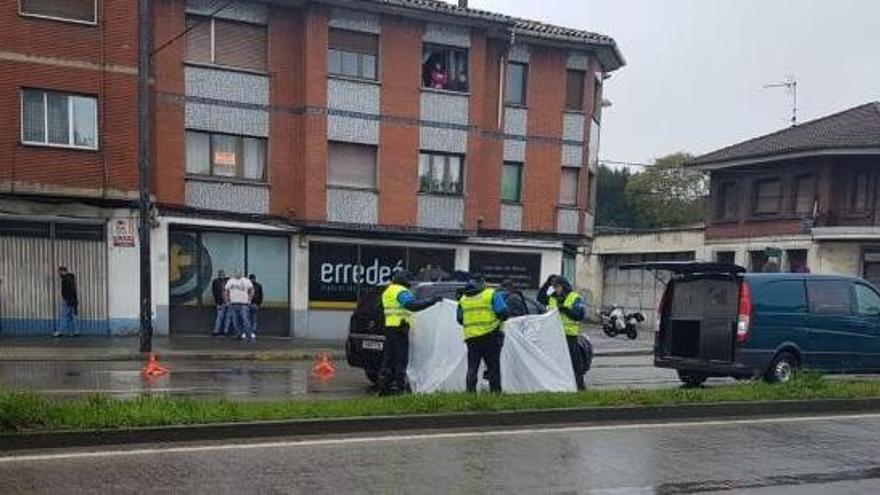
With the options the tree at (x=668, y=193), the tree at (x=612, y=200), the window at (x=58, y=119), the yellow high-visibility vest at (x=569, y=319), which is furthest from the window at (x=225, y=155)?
the tree at (x=612, y=200)

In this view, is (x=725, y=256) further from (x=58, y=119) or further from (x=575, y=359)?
(x=575, y=359)

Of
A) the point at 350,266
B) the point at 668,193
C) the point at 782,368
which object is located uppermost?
the point at 668,193

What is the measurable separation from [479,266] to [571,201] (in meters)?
3.86

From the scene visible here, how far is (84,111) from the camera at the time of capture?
21.7 meters

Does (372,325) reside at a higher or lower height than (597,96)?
lower

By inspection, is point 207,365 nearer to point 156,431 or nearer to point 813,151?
point 156,431

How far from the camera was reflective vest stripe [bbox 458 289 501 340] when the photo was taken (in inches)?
435

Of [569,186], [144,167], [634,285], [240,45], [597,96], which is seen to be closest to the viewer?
[144,167]

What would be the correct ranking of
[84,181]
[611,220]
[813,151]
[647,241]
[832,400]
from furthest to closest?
1. [611,220]
2. [647,241]
3. [813,151]
4. [84,181]
5. [832,400]

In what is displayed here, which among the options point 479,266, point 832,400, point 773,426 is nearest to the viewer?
point 773,426

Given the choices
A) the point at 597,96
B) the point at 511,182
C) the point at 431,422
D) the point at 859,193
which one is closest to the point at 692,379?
the point at 431,422

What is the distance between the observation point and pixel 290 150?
24656 mm

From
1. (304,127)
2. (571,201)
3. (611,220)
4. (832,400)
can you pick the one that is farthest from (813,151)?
(611,220)

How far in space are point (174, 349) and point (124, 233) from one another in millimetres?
4346
